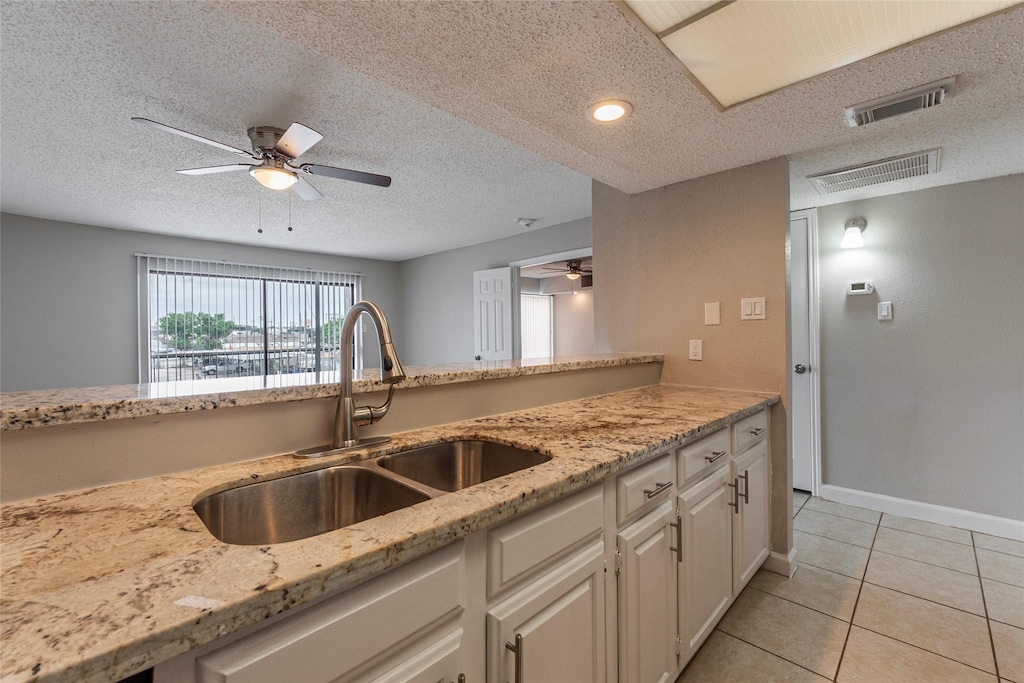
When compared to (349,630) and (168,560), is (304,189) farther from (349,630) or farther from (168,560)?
(349,630)

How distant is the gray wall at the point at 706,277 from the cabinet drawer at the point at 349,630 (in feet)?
6.92

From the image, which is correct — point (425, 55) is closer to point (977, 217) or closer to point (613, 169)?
point (613, 169)

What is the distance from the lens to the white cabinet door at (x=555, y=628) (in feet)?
2.87

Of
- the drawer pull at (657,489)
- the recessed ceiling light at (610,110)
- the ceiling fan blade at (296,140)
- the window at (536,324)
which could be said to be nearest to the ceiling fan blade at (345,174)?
the ceiling fan blade at (296,140)

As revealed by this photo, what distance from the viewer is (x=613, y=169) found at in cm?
238

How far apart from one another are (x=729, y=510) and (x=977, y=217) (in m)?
2.61

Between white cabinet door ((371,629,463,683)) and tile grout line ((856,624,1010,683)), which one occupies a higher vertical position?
white cabinet door ((371,629,463,683))

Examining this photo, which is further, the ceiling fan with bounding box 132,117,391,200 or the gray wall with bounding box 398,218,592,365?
the gray wall with bounding box 398,218,592,365

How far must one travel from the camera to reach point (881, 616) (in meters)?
1.89

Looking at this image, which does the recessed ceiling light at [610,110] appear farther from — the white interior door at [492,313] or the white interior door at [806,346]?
the white interior door at [492,313]

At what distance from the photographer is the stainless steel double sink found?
0.97 meters

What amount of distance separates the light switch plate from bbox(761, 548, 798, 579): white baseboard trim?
3.99ft

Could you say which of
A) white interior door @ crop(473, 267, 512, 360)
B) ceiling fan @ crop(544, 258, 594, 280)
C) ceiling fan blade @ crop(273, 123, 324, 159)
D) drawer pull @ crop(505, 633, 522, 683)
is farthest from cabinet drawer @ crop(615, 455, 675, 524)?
ceiling fan @ crop(544, 258, 594, 280)

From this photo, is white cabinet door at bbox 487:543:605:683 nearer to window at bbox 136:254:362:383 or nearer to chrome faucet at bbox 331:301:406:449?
chrome faucet at bbox 331:301:406:449
